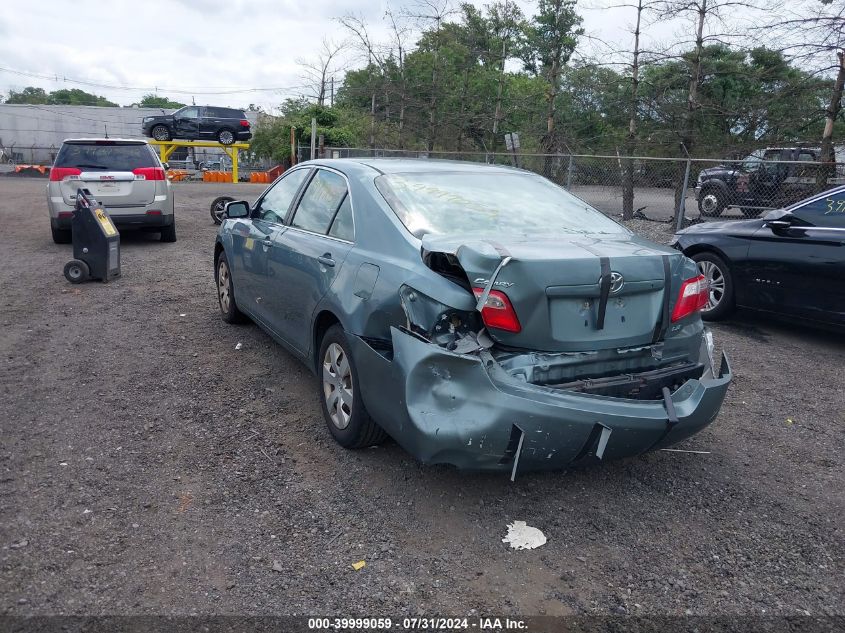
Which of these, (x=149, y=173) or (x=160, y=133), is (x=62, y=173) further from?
(x=160, y=133)

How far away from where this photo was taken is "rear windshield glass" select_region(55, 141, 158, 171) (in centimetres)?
1061

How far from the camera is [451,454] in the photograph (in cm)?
312

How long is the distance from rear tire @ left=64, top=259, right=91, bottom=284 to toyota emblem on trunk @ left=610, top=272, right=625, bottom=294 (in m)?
6.99

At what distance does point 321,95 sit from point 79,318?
30.6 meters

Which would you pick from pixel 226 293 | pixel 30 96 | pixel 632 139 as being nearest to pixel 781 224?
pixel 226 293

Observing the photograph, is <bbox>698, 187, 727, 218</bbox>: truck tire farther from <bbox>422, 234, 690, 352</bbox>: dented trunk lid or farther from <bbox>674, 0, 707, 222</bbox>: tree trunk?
<bbox>422, 234, 690, 352</bbox>: dented trunk lid

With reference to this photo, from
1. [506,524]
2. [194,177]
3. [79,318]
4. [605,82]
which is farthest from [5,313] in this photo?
[194,177]

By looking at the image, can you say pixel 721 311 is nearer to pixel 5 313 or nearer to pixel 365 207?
pixel 365 207

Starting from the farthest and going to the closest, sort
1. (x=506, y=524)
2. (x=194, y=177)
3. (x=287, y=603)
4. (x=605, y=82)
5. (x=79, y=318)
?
(x=194, y=177) → (x=605, y=82) → (x=79, y=318) → (x=506, y=524) → (x=287, y=603)

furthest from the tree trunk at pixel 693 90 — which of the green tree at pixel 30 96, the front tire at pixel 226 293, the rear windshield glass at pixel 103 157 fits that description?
the green tree at pixel 30 96

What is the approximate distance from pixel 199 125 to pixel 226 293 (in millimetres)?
27895

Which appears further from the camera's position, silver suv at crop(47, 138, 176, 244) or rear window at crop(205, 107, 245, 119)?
rear window at crop(205, 107, 245, 119)

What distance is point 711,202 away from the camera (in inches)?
538

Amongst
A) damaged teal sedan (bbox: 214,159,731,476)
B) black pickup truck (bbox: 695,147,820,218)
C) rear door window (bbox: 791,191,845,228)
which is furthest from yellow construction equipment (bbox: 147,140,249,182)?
damaged teal sedan (bbox: 214,159,731,476)
